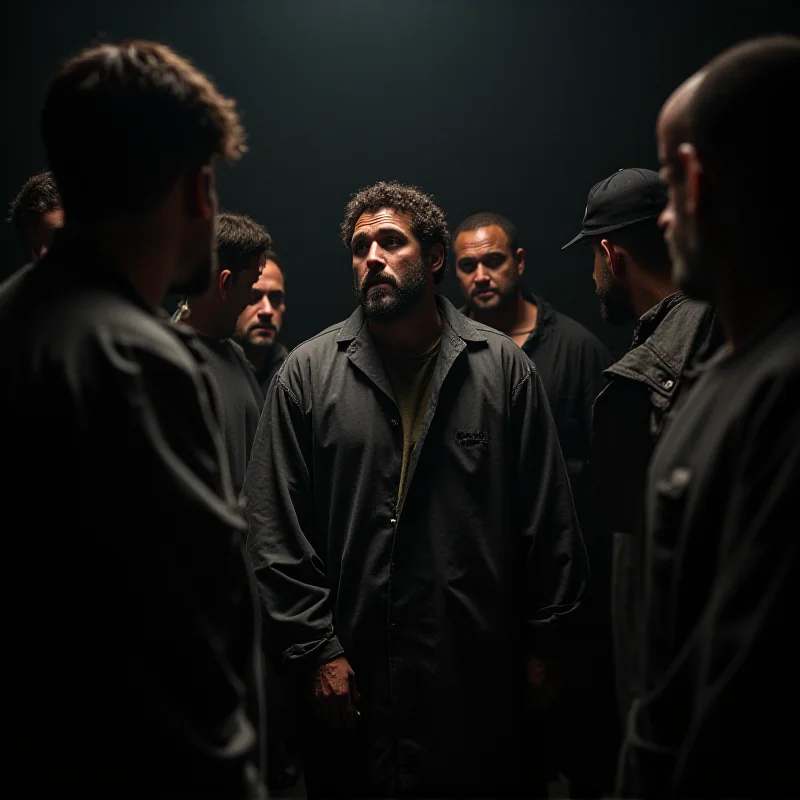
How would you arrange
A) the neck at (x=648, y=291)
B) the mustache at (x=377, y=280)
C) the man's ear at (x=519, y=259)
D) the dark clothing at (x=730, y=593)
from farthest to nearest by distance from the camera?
the man's ear at (x=519, y=259) → the mustache at (x=377, y=280) → the neck at (x=648, y=291) → the dark clothing at (x=730, y=593)

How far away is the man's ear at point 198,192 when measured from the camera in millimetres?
1246

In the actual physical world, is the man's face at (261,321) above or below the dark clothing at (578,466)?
above

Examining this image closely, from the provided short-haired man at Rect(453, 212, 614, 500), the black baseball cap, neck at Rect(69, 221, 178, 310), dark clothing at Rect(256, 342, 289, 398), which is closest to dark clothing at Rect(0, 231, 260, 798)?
neck at Rect(69, 221, 178, 310)

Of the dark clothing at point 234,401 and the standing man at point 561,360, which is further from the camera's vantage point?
the standing man at point 561,360

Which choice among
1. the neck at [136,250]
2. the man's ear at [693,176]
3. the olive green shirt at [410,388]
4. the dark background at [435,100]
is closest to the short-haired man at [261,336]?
the dark background at [435,100]

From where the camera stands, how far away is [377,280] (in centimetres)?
→ 252

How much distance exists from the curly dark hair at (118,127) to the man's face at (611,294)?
1443 millimetres

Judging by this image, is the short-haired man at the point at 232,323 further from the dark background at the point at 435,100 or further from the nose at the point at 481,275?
the dark background at the point at 435,100

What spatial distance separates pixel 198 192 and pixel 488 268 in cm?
267

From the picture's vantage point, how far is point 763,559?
3.04 ft

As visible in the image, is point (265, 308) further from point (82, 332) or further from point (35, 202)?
point (82, 332)

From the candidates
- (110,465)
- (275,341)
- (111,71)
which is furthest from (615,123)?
(110,465)

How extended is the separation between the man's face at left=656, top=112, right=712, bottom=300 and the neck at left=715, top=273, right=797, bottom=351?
34 mm

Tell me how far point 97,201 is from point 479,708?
1.60 meters
